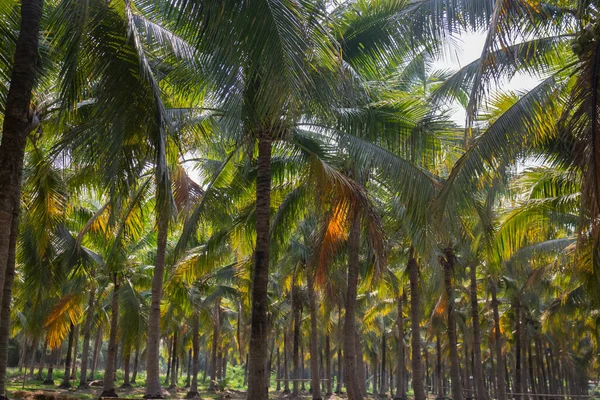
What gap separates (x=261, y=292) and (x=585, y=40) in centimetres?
596

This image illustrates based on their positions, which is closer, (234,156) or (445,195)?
(445,195)

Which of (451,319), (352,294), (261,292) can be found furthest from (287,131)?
(451,319)

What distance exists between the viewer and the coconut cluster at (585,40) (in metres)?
6.61

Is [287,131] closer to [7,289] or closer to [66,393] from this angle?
[7,289]

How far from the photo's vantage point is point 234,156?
41.6 feet

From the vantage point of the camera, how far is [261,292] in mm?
9648

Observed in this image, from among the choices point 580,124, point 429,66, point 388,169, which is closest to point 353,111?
point 388,169

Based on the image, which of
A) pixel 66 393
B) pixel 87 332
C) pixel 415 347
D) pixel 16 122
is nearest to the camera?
pixel 16 122

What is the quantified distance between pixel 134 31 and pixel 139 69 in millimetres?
683

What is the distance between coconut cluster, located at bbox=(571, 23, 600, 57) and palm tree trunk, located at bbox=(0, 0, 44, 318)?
6.18m

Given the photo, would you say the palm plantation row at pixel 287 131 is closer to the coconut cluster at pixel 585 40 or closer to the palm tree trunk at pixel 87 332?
the coconut cluster at pixel 585 40

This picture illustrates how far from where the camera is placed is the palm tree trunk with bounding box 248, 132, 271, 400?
365 inches

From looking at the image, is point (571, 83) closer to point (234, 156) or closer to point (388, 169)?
point (388, 169)

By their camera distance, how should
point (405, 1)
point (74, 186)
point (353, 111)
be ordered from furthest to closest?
point (74, 186) < point (353, 111) < point (405, 1)
